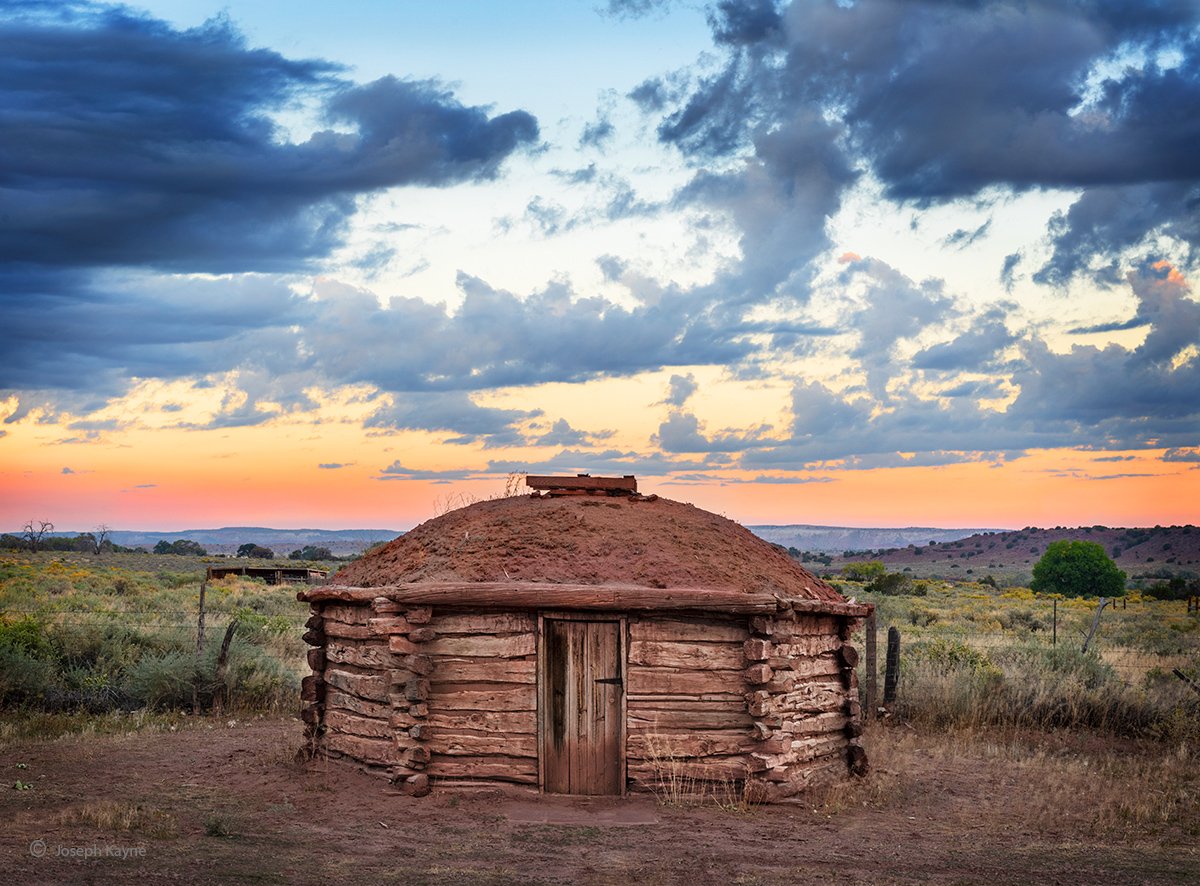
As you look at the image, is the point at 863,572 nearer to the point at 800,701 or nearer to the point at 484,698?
the point at 800,701

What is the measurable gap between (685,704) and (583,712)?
104cm

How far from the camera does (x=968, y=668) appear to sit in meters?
16.4

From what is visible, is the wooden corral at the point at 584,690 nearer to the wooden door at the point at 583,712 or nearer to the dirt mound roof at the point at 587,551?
the wooden door at the point at 583,712

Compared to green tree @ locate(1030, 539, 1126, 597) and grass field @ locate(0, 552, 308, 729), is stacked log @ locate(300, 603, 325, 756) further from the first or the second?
green tree @ locate(1030, 539, 1126, 597)

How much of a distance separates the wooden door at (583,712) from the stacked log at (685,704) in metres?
0.17

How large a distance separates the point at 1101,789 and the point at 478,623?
7405mm

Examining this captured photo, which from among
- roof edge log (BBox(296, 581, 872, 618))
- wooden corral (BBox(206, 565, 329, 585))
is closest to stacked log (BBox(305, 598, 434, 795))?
roof edge log (BBox(296, 581, 872, 618))

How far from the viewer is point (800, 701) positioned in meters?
10.4

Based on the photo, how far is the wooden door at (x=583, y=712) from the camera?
389 inches

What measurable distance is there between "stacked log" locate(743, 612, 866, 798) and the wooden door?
137 cm

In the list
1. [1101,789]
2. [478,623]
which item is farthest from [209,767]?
[1101,789]

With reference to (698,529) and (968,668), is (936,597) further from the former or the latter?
(698,529)

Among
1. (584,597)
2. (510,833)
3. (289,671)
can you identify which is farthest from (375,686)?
(289,671)

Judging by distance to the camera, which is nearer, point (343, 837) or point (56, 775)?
point (343, 837)
